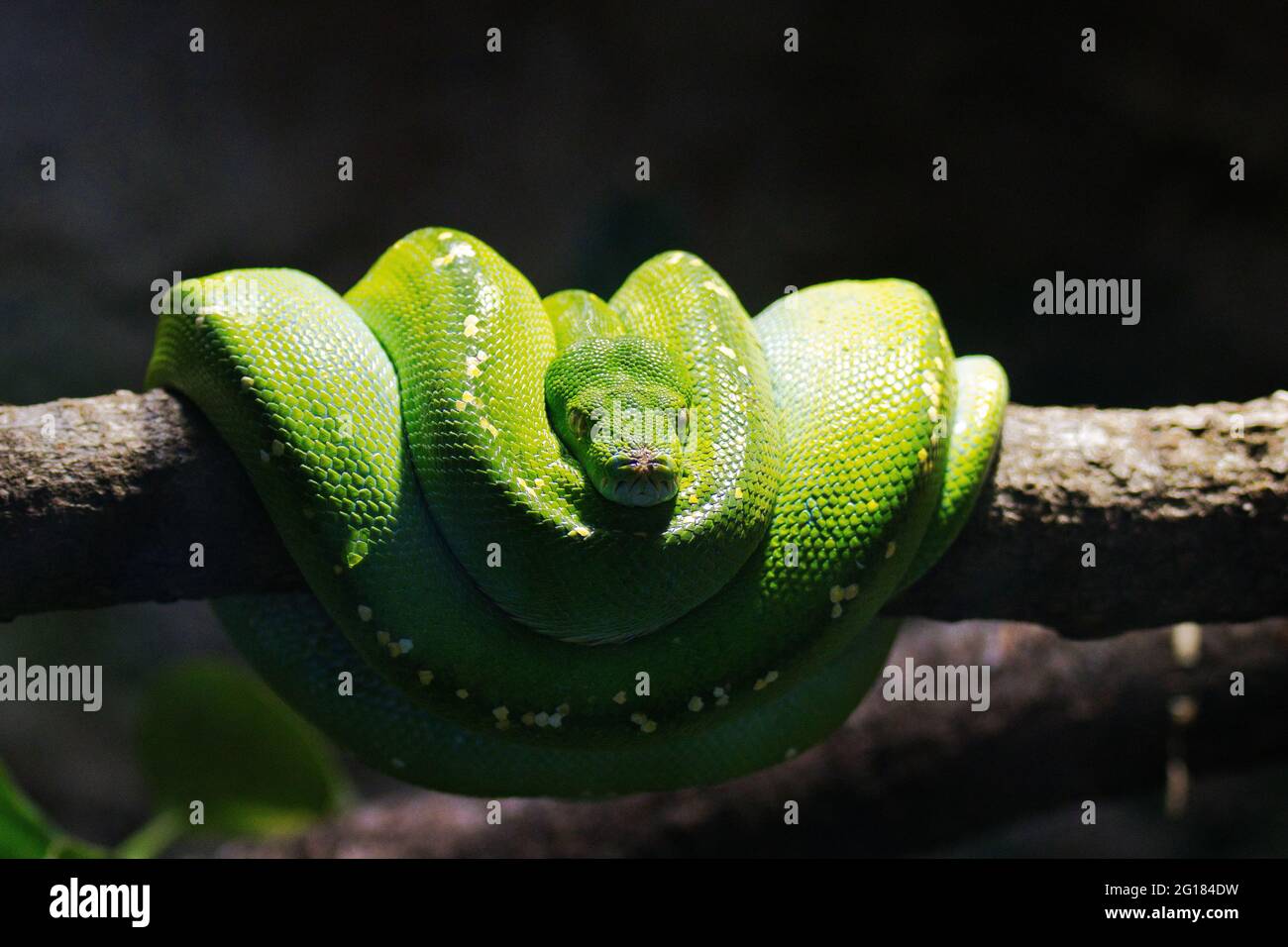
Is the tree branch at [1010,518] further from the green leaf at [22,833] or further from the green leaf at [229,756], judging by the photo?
the green leaf at [229,756]

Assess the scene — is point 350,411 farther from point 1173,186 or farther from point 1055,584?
point 1173,186

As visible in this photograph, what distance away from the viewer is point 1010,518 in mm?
1949

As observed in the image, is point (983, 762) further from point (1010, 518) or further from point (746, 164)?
point (746, 164)

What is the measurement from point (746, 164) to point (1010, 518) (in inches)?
83.3

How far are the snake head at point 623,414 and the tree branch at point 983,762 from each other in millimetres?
2047

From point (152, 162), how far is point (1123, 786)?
13.9 feet

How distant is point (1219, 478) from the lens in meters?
2.01

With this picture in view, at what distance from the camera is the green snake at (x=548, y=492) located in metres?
1.51

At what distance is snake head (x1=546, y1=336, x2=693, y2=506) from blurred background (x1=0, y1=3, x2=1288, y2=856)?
166 centimetres

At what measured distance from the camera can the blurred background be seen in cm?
330

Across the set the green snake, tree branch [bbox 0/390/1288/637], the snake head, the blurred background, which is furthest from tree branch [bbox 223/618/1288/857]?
the snake head

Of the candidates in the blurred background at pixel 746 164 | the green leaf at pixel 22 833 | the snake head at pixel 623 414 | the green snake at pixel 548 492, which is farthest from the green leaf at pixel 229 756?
the snake head at pixel 623 414
